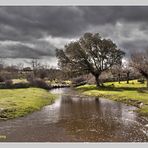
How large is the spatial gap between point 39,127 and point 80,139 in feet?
17.2

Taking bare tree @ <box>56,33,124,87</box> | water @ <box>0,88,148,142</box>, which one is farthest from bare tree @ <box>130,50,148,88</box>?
water @ <box>0,88,148,142</box>

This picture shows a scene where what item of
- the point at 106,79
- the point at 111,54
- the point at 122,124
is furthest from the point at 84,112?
the point at 106,79

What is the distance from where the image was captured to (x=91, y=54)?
75.2 meters

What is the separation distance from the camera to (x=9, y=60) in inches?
6993

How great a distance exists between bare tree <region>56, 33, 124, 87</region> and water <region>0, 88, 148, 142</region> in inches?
1646

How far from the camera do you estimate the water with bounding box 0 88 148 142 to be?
21938 millimetres

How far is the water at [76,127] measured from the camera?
2194cm

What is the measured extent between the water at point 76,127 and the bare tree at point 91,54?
137 feet

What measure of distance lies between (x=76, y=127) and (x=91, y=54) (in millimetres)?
50364

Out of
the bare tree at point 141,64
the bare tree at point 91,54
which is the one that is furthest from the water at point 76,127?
the bare tree at point 91,54

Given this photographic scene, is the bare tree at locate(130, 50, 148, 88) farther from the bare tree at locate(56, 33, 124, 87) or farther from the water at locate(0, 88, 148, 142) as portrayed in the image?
the water at locate(0, 88, 148, 142)

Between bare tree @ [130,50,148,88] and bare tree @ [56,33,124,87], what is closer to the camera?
bare tree @ [130,50,148,88]

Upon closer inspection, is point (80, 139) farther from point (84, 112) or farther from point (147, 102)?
point (147, 102)

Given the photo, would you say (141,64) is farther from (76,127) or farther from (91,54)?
(76,127)
